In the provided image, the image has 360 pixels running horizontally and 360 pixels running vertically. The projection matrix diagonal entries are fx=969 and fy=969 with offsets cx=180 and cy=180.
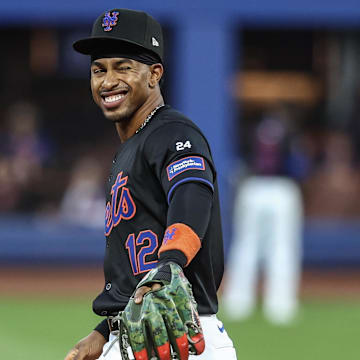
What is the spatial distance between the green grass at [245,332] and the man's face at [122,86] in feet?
15.5

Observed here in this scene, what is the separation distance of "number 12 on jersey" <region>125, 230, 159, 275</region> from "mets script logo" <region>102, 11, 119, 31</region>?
72cm

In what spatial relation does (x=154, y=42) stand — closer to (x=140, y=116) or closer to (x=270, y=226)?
(x=140, y=116)

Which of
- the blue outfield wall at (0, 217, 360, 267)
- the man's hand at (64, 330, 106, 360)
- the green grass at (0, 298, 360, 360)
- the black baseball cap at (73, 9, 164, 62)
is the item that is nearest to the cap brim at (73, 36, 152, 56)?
the black baseball cap at (73, 9, 164, 62)

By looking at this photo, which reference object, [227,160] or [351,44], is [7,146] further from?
[351,44]

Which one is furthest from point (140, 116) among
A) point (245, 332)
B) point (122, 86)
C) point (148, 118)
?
point (245, 332)

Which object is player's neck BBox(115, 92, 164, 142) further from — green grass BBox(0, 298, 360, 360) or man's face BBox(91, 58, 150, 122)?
green grass BBox(0, 298, 360, 360)

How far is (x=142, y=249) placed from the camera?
10.8ft

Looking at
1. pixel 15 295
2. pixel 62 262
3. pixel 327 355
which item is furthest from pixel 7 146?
pixel 327 355

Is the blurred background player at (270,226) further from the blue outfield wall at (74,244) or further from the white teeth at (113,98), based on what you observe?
the white teeth at (113,98)

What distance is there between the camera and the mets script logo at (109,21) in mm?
3357

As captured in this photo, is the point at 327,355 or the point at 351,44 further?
the point at 351,44

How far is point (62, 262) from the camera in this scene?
13.3 meters

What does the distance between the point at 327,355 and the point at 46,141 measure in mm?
7434

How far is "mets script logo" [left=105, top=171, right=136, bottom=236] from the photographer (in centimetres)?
331
